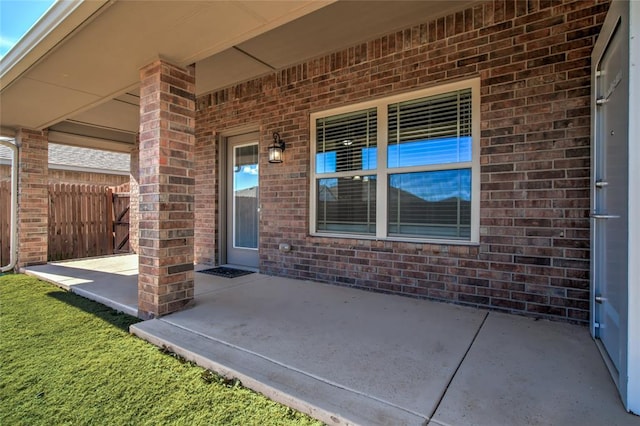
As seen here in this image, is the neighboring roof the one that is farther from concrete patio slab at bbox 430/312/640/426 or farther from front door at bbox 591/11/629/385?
front door at bbox 591/11/629/385

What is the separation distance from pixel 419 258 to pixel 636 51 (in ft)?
8.24

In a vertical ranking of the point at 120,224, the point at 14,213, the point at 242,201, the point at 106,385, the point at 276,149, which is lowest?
the point at 106,385

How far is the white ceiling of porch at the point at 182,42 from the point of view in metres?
2.52

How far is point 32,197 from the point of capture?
5.93 m

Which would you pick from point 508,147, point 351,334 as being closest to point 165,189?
point 351,334

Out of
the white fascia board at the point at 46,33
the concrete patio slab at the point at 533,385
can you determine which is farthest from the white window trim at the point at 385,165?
the white fascia board at the point at 46,33

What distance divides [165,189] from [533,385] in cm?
334

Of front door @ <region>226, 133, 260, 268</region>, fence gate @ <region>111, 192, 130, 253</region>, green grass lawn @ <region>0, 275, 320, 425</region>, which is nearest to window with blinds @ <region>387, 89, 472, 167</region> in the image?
front door @ <region>226, 133, 260, 268</region>

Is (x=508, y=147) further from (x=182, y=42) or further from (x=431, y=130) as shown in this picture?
(x=182, y=42)

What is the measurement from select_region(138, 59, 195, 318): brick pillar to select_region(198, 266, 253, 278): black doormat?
1588 mm

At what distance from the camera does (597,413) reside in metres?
1.65

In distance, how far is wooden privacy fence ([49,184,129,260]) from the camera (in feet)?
23.9

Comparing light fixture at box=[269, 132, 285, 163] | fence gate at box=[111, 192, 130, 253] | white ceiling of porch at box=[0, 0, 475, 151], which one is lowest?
fence gate at box=[111, 192, 130, 253]

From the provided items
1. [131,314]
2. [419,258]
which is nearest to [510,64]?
[419,258]
